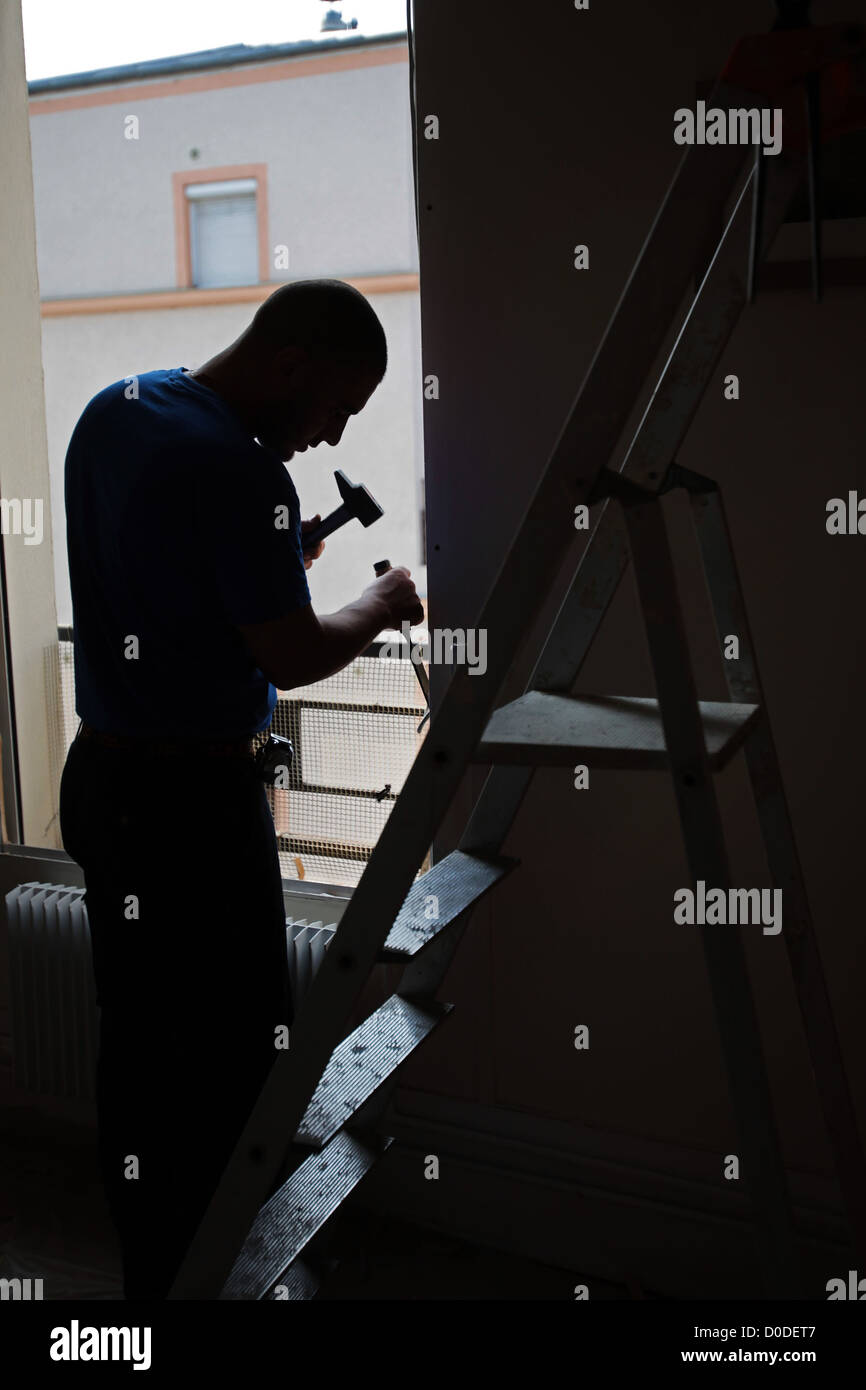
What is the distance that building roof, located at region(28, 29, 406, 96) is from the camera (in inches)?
145

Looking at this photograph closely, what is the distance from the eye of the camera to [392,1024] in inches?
51.2

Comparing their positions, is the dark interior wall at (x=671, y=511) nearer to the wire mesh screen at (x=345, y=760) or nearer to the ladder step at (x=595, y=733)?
the wire mesh screen at (x=345, y=760)

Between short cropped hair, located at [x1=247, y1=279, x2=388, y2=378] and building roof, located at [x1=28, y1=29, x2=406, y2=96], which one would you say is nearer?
short cropped hair, located at [x1=247, y1=279, x2=388, y2=378]

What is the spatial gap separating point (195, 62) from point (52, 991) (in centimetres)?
356

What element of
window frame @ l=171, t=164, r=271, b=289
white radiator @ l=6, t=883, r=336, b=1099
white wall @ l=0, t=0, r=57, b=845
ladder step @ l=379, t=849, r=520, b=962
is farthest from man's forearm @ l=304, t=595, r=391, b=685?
window frame @ l=171, t=164, r=271, b=289

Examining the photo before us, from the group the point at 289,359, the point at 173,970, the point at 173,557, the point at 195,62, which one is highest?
the point at 195,62

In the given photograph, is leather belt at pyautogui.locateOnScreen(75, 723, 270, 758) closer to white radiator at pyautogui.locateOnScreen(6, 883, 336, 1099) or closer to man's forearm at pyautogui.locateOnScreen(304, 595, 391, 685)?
man's forearm at pyautogui.locateOnScreen(304, 595, 391, 685)

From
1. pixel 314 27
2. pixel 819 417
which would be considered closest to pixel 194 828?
pixel 819 417

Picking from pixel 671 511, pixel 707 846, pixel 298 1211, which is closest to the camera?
pixel 707 846

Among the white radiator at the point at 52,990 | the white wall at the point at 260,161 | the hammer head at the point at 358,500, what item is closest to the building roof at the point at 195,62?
the white wall at the point at 260,161

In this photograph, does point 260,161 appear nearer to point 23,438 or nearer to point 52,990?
point 23,438

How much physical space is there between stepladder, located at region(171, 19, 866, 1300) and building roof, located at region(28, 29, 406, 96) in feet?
10.2

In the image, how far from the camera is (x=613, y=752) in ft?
3.23

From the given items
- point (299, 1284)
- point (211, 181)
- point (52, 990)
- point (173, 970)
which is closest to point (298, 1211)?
point (299, 1284)
